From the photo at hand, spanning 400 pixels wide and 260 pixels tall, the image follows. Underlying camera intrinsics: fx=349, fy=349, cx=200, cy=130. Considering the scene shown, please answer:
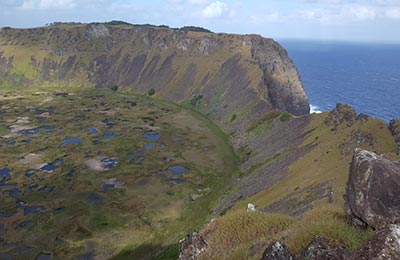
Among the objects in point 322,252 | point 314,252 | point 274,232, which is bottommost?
point 274,232

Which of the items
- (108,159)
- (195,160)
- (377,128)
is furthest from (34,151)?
(377,128)

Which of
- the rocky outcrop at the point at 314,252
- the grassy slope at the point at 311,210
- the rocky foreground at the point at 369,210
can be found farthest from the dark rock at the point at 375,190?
the rocky outcrop at the point at 314,252

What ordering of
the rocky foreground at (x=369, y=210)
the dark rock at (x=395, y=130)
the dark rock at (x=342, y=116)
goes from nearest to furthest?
the rocky foreground at (x=369, y=210) → the dark rock at (x=395, y=130) → the dark rock at (x=342, y=116)

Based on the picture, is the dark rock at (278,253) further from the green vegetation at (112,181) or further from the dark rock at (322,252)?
the green vegetation at (112,181)

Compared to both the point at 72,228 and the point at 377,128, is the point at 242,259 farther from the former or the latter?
the point at 377,128

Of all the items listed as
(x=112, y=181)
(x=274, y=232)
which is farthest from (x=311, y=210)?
(x=112, y=181)

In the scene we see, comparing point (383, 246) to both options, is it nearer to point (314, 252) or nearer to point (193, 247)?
point (314, 252)
